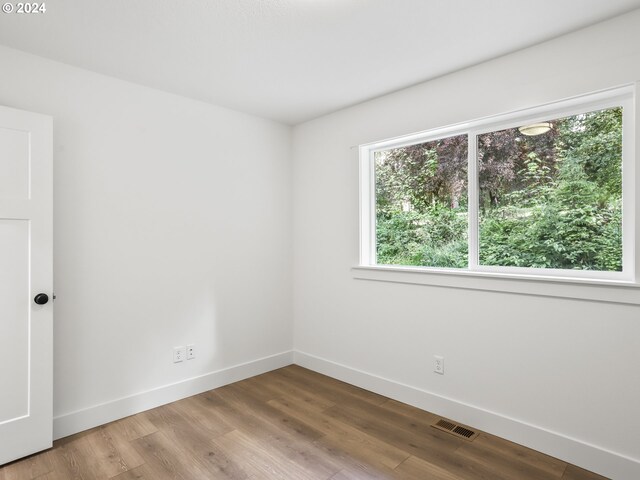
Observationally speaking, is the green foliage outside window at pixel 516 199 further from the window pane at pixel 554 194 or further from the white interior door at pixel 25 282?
the white interior door at pixel 25 282

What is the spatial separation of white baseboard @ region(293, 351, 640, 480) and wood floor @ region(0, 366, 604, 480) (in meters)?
0.06

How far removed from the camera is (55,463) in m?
2.12

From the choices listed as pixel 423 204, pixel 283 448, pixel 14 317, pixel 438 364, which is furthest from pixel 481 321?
pixel 14 317

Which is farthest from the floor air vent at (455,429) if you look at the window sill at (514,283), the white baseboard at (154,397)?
the white baseboard at (154,397)

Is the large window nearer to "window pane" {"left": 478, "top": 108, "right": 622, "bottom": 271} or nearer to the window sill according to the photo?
"window pane" {"left": 478, "top": 108, "right": 622, "bottom": 271}

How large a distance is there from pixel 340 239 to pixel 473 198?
1.21m

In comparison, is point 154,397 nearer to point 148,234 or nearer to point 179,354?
point 179,354

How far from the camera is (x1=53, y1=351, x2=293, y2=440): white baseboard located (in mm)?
2445

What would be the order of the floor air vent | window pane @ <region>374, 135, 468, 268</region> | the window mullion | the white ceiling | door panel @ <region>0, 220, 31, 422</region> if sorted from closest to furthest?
1. the white ceiling
2. door panel @ <region>0, 220, 31, 422</region>
3. the floor air vent
4. the window mullion
5. window pane @ <region>374, 135, 468, 268</region>

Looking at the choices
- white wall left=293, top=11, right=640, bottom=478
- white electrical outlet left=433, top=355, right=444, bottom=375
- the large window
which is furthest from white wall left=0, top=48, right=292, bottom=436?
white electrical outlet left=433, top=355, right=444, bottom=375

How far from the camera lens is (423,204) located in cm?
300

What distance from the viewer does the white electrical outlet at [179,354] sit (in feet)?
9.74

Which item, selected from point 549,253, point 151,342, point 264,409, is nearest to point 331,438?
point 264,409

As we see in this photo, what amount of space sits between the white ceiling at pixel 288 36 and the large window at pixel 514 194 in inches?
19.7
